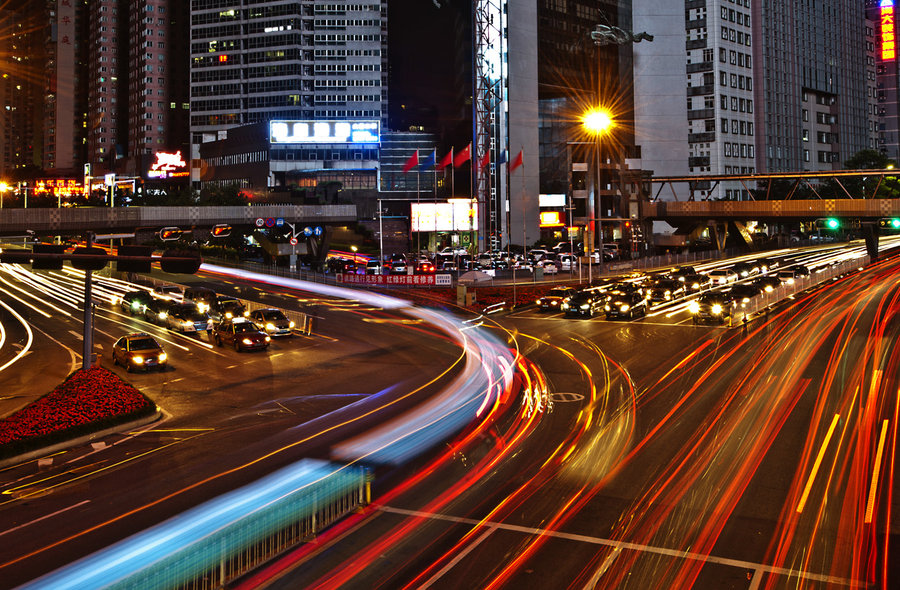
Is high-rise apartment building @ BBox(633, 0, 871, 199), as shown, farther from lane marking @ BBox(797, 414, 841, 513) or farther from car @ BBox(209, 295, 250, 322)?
lane marking @ BBox(797, 414, 841, 513)

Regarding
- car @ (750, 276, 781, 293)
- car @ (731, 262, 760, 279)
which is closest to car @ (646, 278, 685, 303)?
car @ (750, 276, 781, 293)

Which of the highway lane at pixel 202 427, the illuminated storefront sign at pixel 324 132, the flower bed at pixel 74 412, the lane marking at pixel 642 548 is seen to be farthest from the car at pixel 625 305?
the illuminated storefront sign at pixel 324 132

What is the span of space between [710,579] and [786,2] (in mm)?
172584

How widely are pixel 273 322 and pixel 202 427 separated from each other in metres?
20.1

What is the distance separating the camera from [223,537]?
13844 mm

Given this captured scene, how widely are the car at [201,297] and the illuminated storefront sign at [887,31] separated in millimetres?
149530

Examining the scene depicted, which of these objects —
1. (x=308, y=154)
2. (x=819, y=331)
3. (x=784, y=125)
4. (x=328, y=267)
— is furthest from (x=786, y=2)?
(x=819, y=331)

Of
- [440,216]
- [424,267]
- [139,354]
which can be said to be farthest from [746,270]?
[139,354]

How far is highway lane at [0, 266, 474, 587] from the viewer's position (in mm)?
15719

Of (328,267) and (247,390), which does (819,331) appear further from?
(328,267)

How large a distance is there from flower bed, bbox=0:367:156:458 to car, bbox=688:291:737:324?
30554 mm

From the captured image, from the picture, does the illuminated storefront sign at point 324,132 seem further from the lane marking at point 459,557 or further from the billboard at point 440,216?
the lane marking at point 459,557

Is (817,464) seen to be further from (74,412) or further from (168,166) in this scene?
(168,166)

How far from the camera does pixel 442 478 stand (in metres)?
18.1
